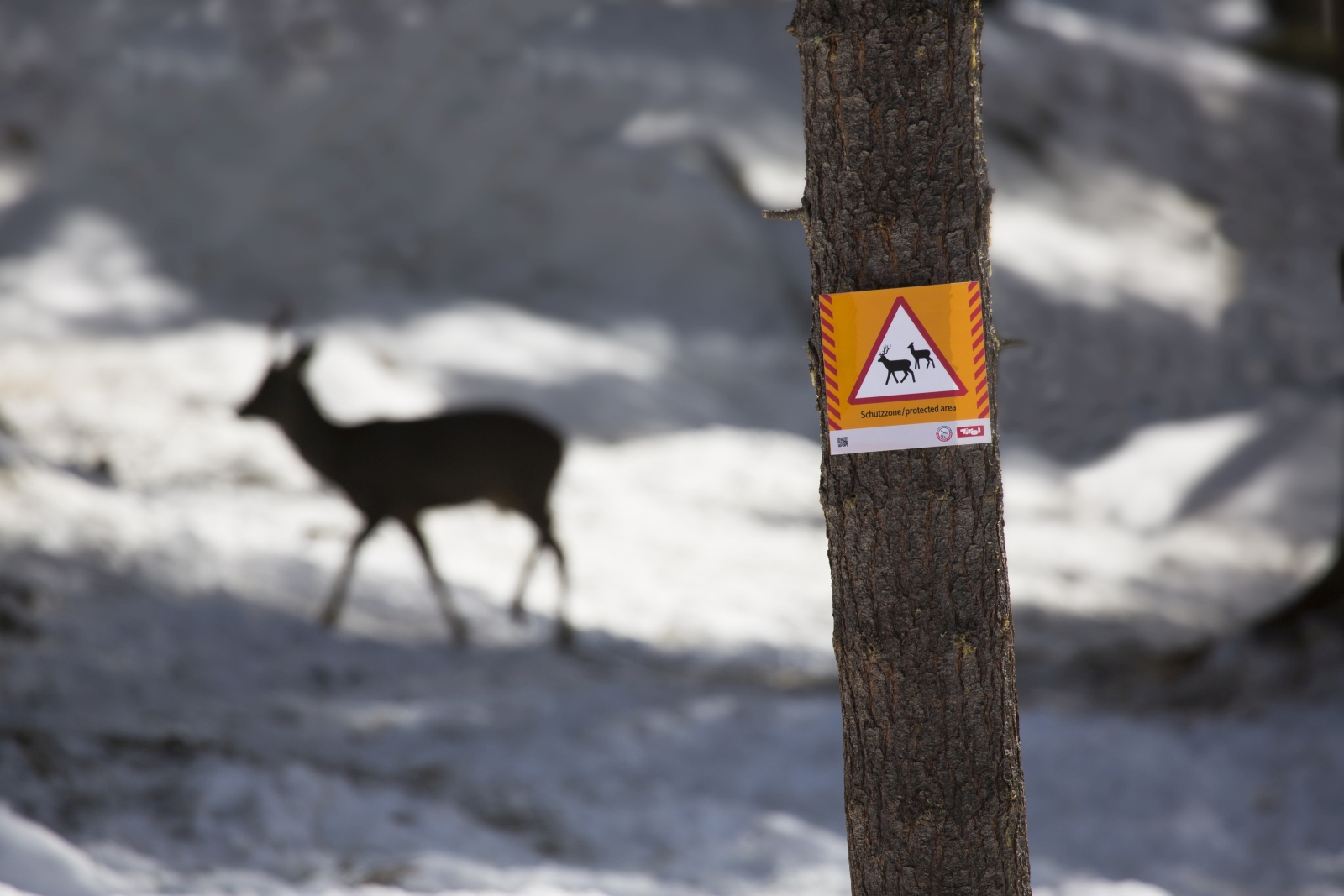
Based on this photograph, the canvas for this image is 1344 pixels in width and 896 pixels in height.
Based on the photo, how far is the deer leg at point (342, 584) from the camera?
6.40 meters

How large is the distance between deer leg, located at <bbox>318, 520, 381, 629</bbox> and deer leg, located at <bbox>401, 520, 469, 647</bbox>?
0.20m

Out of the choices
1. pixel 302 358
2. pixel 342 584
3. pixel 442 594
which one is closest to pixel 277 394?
pixel 302 358

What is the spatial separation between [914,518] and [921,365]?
0.30 m

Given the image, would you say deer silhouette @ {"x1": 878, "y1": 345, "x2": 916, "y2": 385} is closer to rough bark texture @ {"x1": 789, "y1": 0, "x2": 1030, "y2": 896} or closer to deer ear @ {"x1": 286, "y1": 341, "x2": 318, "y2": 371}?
rough bark texture @ {"x1": 789, "y1": 0, "x2": 1030, "y2": 896}

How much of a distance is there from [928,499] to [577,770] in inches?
118

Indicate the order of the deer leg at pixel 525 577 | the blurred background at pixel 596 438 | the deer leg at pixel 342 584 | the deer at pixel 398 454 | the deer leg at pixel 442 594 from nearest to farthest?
the blurred background at pixel 596 438, the deer leg at pixel 342 584, the deer leg at pixel 442 594, the deer at pixel 398 454, the deer leg at pixel 525 577

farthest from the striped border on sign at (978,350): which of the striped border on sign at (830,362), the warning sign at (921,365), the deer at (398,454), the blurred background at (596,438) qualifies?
the deer at (398,454)

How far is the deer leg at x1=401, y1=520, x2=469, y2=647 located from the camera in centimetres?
655

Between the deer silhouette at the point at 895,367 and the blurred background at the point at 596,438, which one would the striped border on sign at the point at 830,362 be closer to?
the deer silhouette at the point at 895,367

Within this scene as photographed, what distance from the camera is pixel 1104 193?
1541 cm

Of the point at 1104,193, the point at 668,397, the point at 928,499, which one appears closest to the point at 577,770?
the point at 928,499

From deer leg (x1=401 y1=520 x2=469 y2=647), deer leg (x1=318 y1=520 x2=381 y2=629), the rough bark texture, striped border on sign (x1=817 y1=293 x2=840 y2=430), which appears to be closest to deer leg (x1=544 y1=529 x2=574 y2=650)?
deer leg (x1=401 y1=520 x2=469 y2=647)

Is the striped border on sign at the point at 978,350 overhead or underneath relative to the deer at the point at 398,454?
underneath

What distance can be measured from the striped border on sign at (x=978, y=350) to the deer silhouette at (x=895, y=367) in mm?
122
